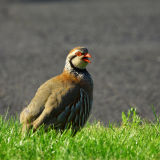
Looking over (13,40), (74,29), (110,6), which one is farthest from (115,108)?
(110,6)

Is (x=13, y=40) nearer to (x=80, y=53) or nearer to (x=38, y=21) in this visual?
(x=38, y=21)

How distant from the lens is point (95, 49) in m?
12.6

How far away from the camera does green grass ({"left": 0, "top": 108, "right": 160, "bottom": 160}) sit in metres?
4.26

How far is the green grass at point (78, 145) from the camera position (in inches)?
168

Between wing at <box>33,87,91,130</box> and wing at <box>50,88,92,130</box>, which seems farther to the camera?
wing at <box>50,88,92,130</box>

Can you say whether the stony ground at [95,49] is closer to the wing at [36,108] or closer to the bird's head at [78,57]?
the bird's head at [78,57]

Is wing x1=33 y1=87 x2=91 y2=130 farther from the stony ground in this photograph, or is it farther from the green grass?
the stony ground

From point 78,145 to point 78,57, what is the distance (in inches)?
51.0

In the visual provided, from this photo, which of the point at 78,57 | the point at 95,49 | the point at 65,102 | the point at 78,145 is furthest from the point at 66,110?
the point at 95,49

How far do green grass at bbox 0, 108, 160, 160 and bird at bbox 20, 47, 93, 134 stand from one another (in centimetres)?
13

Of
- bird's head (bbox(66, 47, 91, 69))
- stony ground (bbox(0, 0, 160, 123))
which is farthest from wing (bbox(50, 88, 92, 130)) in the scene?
stony ground (bbox(0, 0, 160, 123))

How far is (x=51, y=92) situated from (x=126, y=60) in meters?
6.65

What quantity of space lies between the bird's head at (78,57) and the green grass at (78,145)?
33.7 inches

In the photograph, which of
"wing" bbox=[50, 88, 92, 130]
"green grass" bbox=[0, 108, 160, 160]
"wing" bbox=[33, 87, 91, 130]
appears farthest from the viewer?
"wing" bbox=[50, 88, 92, 130]
